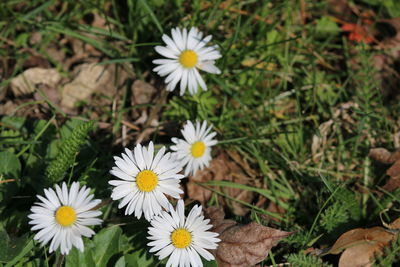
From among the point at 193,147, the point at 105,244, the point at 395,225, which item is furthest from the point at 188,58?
the point at 395,225

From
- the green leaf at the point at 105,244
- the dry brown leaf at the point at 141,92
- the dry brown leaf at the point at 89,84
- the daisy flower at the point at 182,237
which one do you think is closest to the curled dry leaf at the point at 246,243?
the daisy flower at the point at 182,237

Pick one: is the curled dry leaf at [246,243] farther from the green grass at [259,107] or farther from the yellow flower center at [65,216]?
the yellow flower center at [65,216]

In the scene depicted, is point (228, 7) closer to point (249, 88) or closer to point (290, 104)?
point (249, 88)

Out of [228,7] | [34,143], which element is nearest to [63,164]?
[34,143]

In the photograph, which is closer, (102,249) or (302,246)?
(102,249)

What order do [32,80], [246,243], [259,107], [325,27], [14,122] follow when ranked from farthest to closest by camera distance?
1. [325,27]
2. [259,107]
3. [32,80]
4. [14,122]
5. [246,243]

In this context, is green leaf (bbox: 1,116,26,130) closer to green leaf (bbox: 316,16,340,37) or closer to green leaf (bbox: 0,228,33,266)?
green leaf (bbox: 0,228,33,266)

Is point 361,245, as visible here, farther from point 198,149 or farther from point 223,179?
point 198,149
